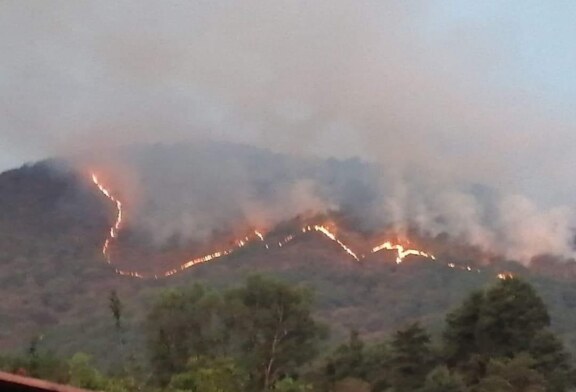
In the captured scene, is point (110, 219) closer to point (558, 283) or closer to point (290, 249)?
point (290, 249)

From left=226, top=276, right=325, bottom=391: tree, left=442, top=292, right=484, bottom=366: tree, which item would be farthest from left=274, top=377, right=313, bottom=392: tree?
left=442, top=292, right=484, bottom=366: tree

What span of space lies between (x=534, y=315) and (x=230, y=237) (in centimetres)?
4010

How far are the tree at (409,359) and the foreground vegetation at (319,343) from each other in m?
0.03

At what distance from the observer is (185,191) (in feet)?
232

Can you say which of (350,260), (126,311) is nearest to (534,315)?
(126,311)

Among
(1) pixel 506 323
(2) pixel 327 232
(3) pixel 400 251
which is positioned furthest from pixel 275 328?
(2) pixel 327 232

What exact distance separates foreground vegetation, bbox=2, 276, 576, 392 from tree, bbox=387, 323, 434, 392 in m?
0.03

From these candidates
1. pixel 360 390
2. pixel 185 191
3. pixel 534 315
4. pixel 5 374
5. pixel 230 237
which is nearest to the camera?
pixel 5 374

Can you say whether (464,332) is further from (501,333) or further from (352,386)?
(352,386)

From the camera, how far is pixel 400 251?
5606 centimetres

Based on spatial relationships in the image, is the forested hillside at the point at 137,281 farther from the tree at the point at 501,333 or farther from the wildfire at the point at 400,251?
the tree at the point at 501,333

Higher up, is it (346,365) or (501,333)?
(501,333)

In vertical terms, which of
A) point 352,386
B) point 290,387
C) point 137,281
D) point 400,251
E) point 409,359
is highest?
point 400,251

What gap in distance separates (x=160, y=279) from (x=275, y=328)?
31.1m
